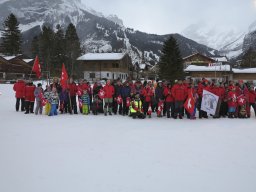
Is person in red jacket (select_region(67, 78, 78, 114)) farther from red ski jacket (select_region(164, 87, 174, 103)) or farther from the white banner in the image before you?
the white banner

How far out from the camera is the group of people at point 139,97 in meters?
12.2

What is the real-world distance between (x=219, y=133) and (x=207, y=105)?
3733 millimetres

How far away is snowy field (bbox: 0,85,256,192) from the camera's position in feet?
15.2

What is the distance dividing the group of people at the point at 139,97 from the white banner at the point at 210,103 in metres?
0.25

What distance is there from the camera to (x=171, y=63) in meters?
39.0

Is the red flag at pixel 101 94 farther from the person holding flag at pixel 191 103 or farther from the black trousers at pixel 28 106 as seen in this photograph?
the person holding flag at pixel 191 103

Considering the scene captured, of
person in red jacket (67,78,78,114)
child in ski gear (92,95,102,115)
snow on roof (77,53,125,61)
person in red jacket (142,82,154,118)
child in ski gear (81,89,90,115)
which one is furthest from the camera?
snow on roof (77,53,125,61)

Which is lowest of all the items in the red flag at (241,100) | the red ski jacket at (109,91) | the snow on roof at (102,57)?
the red flag at (241,100)

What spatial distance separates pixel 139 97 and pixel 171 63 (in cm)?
2758

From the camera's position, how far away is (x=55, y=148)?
21.8 feet

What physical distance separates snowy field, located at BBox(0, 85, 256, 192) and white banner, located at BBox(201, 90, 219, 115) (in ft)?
8.87

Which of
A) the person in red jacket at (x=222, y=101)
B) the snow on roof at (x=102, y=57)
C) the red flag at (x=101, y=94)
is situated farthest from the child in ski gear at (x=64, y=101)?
the snow on roof at (x=102, y=57)

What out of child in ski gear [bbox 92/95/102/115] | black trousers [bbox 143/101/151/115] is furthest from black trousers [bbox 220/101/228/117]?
child in ski gear [bbox 92/95/102/115]

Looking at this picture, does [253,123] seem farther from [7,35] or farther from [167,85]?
[7,35]
